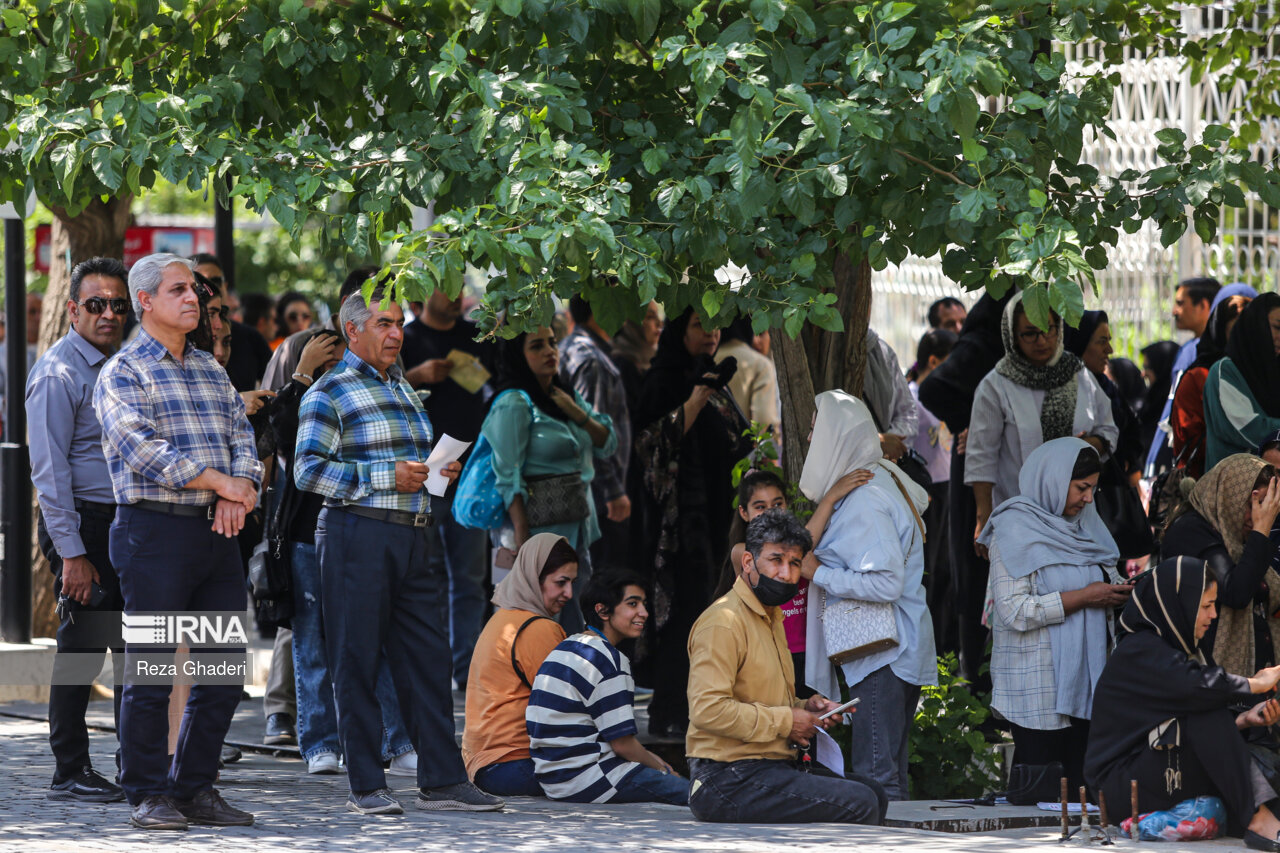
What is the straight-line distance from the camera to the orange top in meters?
7.20

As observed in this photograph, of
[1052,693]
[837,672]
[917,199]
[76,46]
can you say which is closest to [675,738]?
[837,672]

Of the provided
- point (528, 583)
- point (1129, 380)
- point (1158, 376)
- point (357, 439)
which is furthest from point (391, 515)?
point (1129, 380)

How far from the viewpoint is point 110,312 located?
22.8ft

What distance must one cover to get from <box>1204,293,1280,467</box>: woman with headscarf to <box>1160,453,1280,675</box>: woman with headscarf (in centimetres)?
85

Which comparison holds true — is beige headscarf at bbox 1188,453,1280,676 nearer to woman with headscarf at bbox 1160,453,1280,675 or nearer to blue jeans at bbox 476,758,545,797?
woman with headscarf at bbox 1160,453,1280,675

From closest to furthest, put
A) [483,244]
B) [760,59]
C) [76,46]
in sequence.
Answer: [483,244], [760,59], [76,46]

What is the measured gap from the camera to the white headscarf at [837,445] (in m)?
7.17

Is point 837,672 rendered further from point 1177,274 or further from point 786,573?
point 1177,274

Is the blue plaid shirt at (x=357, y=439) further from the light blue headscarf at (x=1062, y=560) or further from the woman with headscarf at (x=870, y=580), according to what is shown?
the light blue headscarf at (x=1062, y=560)

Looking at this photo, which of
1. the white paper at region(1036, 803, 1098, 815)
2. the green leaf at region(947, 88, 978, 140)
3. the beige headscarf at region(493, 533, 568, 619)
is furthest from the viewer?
the beige headscarf at region(493, 533, 568, 619)

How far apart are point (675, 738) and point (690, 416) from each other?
1578 millimetres

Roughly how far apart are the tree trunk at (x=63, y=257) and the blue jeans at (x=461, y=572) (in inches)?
92.2

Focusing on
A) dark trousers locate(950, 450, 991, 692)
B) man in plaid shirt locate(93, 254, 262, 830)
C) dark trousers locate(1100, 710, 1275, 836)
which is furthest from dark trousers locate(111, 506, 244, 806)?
dark trousers locate(950, 450, 991, 692)

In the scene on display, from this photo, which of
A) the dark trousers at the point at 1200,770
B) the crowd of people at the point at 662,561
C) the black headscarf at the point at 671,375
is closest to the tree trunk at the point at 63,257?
the crowd of people at the point at 662,561
